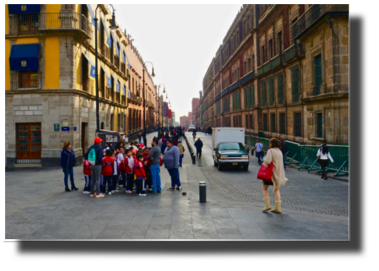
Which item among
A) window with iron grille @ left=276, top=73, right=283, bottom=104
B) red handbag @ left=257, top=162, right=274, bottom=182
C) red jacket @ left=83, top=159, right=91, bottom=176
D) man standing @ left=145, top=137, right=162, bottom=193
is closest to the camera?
red handbag @ left=257, top=162, right=274, bottom=182

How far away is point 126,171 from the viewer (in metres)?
10.3

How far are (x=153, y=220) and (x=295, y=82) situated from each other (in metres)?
19.1

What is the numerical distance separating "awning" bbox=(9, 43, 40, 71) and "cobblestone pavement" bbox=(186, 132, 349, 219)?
12.2 m

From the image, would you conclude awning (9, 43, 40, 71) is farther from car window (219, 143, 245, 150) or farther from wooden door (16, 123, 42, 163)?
car window (219, 143, 245, 150)

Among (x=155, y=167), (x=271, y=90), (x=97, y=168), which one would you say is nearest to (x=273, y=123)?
(x=271, y=90)

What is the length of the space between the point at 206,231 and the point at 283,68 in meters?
21.8

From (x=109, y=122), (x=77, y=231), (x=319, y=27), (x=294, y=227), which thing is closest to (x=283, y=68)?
(x=319, y=27)

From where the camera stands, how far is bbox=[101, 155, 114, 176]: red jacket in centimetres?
981

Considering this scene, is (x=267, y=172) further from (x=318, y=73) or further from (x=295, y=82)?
(x=295, y=82)

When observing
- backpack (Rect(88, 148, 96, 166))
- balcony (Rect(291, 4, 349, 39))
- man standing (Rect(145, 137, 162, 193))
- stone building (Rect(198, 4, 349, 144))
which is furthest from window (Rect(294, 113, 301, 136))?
backpack (Rect(88, 148, 96, 166))

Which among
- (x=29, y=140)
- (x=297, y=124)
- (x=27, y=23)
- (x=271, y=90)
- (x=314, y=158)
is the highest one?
(x=27, y=23)

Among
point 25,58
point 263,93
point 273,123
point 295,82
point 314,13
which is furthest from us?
point 263,93

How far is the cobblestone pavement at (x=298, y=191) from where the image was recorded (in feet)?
28.3
